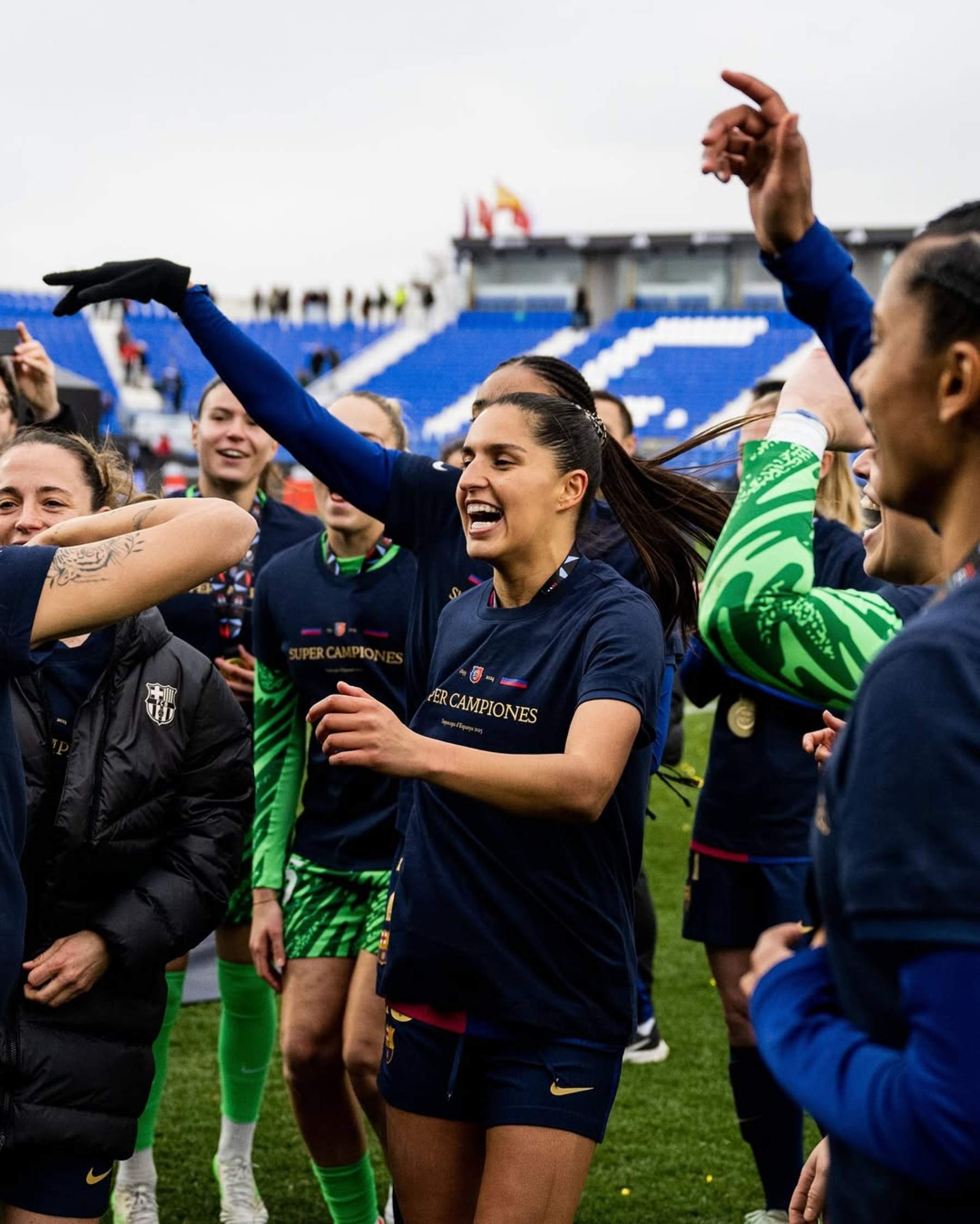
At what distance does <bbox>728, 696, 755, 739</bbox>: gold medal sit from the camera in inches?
176

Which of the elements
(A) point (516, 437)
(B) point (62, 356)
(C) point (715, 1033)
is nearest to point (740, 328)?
(B) point (62, 356)

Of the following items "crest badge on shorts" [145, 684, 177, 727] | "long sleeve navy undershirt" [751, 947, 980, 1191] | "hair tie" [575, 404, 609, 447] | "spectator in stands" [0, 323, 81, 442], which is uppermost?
"hair tie" [575, 404, 609, 447]

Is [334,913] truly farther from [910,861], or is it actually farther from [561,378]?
[910,861]

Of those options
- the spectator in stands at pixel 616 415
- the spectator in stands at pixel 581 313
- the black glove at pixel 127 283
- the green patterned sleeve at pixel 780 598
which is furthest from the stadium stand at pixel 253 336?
the green patterned sleeve at pixel 780 598

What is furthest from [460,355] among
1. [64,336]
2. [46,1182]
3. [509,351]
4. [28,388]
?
[46,1182]

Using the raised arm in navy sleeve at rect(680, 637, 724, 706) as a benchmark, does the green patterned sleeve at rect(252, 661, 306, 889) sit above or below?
below

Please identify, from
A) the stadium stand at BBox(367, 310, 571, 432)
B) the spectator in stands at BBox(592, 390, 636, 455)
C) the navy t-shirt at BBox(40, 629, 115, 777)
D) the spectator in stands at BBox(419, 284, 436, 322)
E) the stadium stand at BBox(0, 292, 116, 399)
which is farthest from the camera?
the spectator in stands at BBox(419, 284, 436, 322)

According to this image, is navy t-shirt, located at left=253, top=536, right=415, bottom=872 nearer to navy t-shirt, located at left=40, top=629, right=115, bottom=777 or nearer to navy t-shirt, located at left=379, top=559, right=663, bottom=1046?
navy t-shirt, located at left=40, top=629, right=115, bottom=777

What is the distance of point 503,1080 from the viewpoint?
110 inches

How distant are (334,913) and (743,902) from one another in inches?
48.0

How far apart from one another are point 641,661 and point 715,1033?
4.16 m

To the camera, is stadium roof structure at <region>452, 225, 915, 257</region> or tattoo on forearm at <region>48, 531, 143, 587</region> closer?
tattoo on forearm at <region>48, 531, 143, 587</region>

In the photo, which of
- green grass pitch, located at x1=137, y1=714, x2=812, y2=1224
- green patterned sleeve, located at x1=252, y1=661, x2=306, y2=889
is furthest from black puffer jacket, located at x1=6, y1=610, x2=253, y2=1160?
green grass pitch, located at x1=137, y1=714, x2=812, y2=1224

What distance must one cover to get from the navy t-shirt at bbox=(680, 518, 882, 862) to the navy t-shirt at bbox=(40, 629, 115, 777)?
1.89 metres
